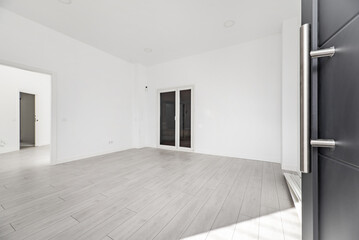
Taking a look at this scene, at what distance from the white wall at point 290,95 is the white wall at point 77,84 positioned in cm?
454

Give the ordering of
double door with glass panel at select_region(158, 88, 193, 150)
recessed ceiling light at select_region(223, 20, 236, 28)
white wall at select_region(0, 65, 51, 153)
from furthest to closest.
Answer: double door with glass panel at select_region(158, 88, 193, 150) → white wall at select_region(0, 65, 51, 153) → recessed ceiling light at select_region(223, 20, 236, 28)

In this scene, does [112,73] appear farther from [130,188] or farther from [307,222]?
[307,222]

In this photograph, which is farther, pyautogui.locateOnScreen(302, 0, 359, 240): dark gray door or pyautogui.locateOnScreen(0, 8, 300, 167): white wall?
pyautogui.locateOnScreen(0, 8, 300, 167): white wall

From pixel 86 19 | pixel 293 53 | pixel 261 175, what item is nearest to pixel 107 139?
pixel 86 19

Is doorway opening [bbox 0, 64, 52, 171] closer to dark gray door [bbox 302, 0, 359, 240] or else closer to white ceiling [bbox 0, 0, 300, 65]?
white ceiling [bbox 0, 0, 300, 65]

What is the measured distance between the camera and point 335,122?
424mm

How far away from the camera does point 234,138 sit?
3928mm

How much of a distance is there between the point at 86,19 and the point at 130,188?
3404mm

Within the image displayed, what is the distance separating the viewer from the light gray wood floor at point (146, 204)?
137cm

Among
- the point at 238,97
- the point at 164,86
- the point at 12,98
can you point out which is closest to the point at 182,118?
the point at 164,86

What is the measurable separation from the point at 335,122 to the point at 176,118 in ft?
15.0

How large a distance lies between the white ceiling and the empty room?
28mm

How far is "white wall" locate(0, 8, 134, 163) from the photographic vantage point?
292 cm

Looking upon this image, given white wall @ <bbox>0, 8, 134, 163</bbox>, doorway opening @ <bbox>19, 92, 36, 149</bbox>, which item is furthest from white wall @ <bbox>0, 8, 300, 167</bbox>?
doorway opening @ <bbox>19, 92, 36, 149</bbox>
